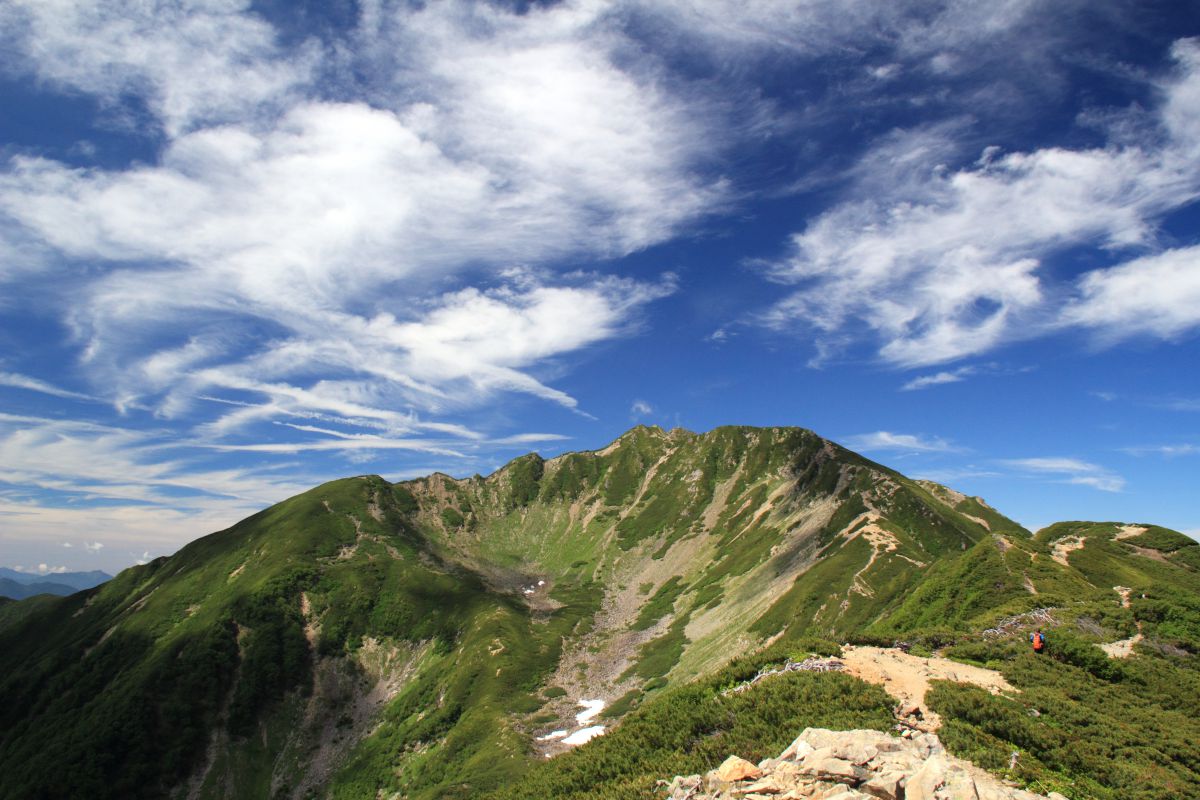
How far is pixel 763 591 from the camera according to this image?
126 meters

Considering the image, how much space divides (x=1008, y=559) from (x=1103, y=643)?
32080 mm

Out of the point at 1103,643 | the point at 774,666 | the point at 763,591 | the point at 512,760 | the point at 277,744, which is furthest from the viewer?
the point at 763,591

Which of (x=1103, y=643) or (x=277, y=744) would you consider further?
(x=277, y=744)

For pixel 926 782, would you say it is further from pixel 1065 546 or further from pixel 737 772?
pixel 1065 546

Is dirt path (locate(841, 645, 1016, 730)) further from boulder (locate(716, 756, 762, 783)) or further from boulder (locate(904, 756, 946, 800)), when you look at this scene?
boulder (locate(716, 756, 762, 783))

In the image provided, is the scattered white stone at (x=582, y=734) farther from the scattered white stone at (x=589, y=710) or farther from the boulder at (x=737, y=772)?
the boulder at (x=737, y=772)

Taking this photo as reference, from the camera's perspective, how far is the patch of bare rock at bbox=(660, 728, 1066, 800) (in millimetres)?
17125

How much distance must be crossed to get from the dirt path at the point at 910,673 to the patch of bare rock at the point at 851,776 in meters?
5.81

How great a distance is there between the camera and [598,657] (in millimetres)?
140125

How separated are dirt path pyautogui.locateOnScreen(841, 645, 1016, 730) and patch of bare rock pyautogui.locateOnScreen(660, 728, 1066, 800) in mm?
5814

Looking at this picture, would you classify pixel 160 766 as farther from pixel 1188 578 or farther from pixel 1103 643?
pixel 1188 578

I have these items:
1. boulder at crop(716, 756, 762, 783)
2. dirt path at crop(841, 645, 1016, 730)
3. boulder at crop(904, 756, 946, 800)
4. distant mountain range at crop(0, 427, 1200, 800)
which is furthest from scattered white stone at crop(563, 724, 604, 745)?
boulder at crop(904, 756, 946, 800)

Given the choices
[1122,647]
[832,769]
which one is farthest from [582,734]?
[832,769]

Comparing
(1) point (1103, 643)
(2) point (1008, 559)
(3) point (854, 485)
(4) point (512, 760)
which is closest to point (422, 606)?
(4) point (512, 760)
